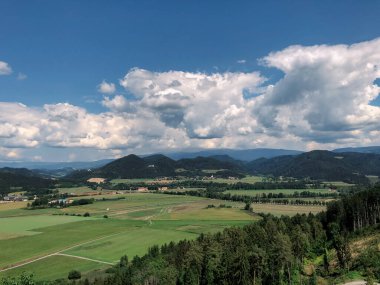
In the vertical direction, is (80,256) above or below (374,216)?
below

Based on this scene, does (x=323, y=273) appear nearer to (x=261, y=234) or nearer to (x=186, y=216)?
(x=261, y=234)

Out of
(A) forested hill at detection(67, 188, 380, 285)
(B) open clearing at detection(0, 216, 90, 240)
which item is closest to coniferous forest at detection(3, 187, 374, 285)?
(A) forested hill at detection(67, 188, 380, 285)

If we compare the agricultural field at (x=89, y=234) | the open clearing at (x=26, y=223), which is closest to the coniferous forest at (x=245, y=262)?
the agricultural field at (x=89, y=234)

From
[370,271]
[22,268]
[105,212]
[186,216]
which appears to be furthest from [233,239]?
[105,212]

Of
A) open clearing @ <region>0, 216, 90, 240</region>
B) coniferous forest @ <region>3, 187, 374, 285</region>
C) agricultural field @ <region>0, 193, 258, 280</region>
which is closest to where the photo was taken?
coniferous forest @ <region>3, 187, 374, 285</region>

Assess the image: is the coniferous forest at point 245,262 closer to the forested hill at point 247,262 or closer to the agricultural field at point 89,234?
the forested hill at point 247,262

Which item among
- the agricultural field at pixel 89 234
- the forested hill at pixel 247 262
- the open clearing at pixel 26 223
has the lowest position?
the agricultural field at pixel 89 234

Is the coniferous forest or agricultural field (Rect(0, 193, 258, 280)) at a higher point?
the coniferous forest

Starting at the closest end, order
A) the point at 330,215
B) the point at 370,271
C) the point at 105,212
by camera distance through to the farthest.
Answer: the point at 370,271 → the point at 330,215 → the point at 105,212

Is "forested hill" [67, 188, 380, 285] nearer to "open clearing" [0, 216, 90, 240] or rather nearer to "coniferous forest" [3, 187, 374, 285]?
"coniferous forest" [3, 187, 374, 285]
